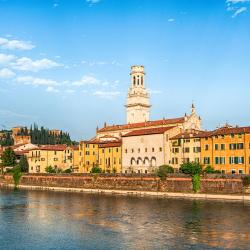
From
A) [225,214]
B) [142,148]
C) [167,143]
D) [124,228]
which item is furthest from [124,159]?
[124,228]

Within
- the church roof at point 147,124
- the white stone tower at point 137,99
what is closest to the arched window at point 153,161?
the church roof at point 147,124

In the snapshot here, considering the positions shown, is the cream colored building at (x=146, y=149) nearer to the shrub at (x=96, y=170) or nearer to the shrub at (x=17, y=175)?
the shrub at (x=96, y=170)

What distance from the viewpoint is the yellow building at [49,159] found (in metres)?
91.9

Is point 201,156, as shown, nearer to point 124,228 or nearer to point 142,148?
point 142,148

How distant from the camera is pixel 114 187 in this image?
67.6 m

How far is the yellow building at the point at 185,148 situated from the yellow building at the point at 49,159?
29.1 meters

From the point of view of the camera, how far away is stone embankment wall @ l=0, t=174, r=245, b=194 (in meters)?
54.3

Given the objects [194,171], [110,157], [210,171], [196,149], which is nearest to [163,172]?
[194,171]

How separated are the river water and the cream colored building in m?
19.7

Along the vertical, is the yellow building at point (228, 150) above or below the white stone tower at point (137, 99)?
below

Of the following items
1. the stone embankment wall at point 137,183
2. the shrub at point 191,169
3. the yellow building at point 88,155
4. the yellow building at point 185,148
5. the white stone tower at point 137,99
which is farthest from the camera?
the white stone tower at point 137,99

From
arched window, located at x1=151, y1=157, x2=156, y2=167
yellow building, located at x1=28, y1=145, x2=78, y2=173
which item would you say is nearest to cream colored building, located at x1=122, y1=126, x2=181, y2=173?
arched window, located at x1=151, y1=157, x2=156, y2=167

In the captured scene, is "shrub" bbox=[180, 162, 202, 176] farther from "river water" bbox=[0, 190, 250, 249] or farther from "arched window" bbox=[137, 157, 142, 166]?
"arched window" bbox=[137, 157, 142, 166]

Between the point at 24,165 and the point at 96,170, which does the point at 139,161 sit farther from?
the point at 24,165
